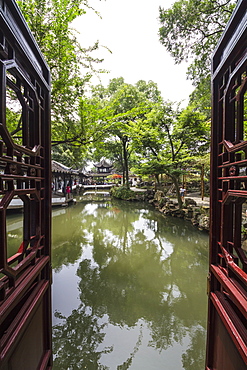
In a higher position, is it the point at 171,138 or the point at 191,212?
the point at 171,138

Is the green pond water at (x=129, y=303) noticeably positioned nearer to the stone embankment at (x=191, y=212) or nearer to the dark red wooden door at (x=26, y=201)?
the dark red wooden door at (x=26, y=201)

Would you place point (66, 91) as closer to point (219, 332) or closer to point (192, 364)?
point (219, 332)

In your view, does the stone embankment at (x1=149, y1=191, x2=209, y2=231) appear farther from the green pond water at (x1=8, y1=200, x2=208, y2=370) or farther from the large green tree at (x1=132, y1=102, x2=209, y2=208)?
the green pond water at (x1=8, y1=200, x2=208, y2=370)

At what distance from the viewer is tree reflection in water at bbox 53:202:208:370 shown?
244 centimetres

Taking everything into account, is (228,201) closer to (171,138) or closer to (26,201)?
(26,201)

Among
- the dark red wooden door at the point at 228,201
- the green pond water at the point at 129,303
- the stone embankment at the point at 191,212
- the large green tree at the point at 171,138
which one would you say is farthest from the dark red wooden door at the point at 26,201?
the large green tree at the point at 171,138

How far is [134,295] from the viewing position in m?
3.56

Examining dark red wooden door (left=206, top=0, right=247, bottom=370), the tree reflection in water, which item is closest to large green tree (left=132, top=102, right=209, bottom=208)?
the tree reflection in water

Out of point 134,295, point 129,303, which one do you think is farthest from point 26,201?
point 134,295

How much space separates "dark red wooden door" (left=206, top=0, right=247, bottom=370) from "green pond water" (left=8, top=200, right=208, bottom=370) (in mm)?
930

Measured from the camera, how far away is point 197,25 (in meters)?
6.38

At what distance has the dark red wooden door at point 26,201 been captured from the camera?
45.2 inches

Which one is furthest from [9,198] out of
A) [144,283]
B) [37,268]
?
[144,283]

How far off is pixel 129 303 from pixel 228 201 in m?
2.78
